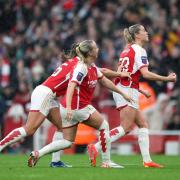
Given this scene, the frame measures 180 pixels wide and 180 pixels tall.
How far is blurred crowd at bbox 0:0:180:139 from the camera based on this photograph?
22.7m

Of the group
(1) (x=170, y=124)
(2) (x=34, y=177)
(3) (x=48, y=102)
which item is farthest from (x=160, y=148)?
(2) (x=34, y=177)

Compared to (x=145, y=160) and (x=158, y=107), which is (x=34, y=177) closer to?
(x=145, y=160)

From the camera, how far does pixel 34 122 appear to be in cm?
1410

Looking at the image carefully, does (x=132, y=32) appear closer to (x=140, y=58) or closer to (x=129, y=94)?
(x=140, y=58)

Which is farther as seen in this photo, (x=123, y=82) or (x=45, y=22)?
(x=45, y=22)

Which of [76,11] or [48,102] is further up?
[76,11]

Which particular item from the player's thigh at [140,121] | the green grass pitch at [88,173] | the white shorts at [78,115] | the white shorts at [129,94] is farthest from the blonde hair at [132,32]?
the green grass pitch at [88,173]

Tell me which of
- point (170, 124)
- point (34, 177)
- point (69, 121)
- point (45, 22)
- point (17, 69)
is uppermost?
point (45, 22)

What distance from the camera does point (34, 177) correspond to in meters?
12.3

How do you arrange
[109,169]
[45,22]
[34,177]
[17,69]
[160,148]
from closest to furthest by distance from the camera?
[34,177] → [109,169] → [160,148] → [17,69] → [45,22]

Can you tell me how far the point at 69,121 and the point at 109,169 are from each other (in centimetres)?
95

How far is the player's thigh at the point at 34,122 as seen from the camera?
14078 millimetres

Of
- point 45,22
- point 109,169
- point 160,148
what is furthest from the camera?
point 45,22

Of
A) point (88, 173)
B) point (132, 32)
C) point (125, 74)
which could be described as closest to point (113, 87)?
point (125, 74)
